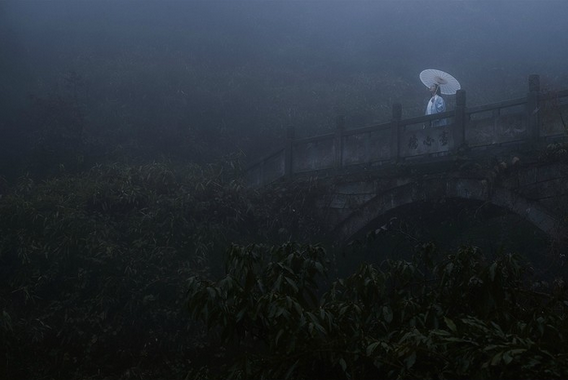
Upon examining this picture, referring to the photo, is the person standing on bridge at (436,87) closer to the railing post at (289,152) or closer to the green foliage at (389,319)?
the railing post at (289,152)

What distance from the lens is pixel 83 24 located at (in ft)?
91.9

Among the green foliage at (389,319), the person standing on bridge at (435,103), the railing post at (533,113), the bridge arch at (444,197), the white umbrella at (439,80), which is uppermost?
the white umbrella at (439,80)

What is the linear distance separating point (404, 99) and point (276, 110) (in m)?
4.38

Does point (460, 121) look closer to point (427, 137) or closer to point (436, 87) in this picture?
point (427, 137)

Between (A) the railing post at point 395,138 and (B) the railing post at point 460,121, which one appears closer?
(B) the railing post at point 460,121

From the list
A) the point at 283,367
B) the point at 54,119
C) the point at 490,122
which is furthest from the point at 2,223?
the point at 283,367

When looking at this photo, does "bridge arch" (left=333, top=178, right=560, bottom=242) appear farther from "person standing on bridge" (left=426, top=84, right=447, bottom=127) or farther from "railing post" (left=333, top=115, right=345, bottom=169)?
"person standing on bridge" (left=426, top=84, right=447, bottom=127)

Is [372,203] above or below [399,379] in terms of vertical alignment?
above

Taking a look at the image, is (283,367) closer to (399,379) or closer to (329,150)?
(399,379)

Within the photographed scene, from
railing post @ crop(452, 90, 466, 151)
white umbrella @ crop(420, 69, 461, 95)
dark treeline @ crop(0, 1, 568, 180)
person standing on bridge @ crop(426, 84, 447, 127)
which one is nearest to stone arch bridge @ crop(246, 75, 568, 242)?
railing post @ crop(452, 90, 466, 151)

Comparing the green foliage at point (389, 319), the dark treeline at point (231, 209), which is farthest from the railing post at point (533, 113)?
the green foliage at point (389, 319)

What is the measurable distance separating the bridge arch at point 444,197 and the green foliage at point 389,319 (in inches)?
199

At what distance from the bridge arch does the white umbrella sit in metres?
2.53

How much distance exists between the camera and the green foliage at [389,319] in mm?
4520
